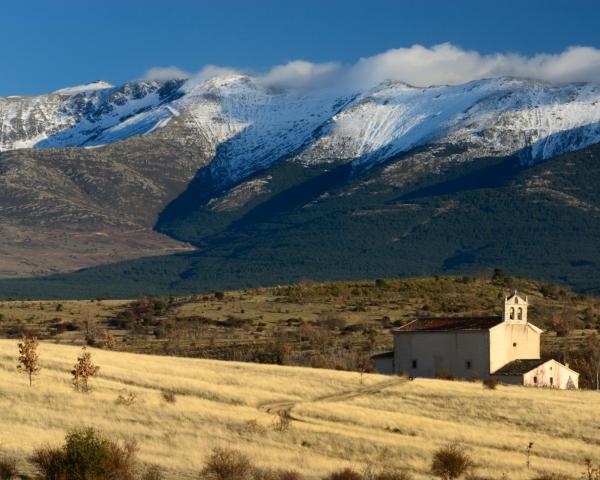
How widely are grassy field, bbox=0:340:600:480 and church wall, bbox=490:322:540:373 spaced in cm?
1744

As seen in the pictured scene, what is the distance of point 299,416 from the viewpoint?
2544 inches

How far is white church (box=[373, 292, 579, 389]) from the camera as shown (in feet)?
301

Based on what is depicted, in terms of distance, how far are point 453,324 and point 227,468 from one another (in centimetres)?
4786

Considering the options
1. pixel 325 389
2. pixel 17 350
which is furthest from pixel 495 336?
pixel 17 350

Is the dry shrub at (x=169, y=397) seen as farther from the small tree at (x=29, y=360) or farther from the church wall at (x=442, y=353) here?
the church wall at (x=442, y=353)

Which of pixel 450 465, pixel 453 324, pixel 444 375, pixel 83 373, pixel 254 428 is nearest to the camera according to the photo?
pixel 450 465

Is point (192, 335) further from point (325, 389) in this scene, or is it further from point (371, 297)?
point (325, 389)

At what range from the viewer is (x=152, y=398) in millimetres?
65375

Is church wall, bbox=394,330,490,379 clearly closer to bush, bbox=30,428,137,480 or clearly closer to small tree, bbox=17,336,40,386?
small tree, bbox=17,336,40,386

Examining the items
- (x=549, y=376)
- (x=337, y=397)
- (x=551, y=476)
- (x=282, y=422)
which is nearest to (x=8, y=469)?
(x=282, y=422)

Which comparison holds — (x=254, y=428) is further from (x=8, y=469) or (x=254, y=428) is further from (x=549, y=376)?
(x=549, y=376)

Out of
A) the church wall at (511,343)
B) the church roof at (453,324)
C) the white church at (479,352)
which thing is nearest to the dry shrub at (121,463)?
the white church at (479,352)

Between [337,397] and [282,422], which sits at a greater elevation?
[337,397]

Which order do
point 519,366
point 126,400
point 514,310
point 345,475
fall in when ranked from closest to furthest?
1. point 345,475
2. point 126,400
3. point 519,366
4. point 514,310
